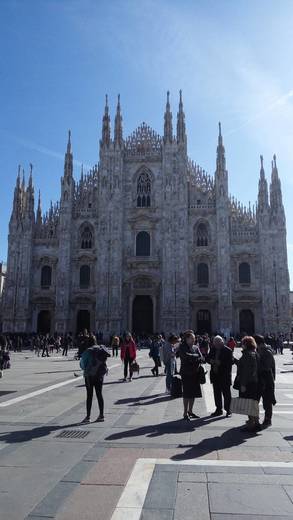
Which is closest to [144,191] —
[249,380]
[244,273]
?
[244,273]

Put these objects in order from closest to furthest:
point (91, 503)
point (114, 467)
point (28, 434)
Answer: point (91, 503), point (114, 467), point (28, 434)

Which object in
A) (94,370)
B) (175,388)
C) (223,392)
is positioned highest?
(94,370)

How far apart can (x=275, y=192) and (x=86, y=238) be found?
18.9 m

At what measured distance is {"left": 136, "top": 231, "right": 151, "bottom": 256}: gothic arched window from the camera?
4281cm

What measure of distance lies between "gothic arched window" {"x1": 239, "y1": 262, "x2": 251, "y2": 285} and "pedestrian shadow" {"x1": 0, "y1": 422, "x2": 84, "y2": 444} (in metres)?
35.5

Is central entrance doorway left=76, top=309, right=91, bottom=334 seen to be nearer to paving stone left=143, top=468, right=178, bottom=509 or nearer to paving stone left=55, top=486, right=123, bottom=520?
paving stone left=143, top=468, right=178, bottom=509

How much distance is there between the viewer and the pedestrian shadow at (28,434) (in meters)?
6.68

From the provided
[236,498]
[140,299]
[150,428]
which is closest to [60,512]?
[236,498]

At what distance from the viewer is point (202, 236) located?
42375mm

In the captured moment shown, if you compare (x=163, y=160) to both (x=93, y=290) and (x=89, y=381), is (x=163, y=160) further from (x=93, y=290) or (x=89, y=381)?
(x=89, y=381)

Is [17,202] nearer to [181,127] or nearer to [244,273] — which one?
[181,127]

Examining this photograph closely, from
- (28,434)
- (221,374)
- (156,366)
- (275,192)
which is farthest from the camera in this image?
(275,192)

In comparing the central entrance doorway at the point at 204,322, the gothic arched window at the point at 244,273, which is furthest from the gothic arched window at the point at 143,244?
the gothic arched window at the point at 244,273

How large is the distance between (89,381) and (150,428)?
1.39 m
